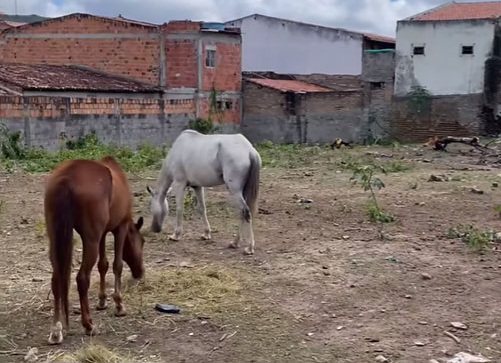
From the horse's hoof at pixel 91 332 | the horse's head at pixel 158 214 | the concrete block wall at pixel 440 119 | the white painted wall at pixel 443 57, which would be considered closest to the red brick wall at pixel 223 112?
the concrete block wall at pixel 440 119

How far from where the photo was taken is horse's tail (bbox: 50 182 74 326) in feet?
17.4

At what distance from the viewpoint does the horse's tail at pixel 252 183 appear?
8.56 metres

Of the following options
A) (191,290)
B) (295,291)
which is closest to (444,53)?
(295,291)

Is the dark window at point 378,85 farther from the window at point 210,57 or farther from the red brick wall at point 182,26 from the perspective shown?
the red brick wall at point 182,26

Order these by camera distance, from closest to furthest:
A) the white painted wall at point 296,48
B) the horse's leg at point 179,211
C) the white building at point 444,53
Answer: the horse's leg at point 179,211 → the white building at point 444,53 → the white painted wall at point 296,48

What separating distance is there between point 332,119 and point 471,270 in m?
21.8

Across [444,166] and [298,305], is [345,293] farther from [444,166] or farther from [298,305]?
[444,166]

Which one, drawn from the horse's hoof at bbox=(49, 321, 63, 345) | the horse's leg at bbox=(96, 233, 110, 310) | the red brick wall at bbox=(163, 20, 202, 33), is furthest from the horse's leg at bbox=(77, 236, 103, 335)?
the red brick wall at bbox=(163, 20, 202, 33)

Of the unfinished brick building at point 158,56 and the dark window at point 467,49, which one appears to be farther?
the dark window at point 467,49

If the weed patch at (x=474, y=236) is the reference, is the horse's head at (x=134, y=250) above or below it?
above

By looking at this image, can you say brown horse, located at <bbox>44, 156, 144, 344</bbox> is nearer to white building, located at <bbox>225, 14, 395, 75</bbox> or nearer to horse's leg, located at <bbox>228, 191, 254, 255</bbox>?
horse's leg, located at <bbox>228, 191, 254, 255</bbox>

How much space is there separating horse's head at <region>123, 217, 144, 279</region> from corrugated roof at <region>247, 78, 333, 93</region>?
22.3m

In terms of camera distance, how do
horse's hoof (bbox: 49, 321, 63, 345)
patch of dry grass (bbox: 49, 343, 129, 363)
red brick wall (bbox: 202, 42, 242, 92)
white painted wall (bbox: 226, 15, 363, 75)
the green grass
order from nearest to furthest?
patch of dry grass (bbox: 49, 343, 129, 363) < horse's hoof (bbox: 49, 321, 63, 345) < the green grass < red brick wall (bbox: 202, 42, 242, 92) < white painted wall (bbox: 226, 15, 363, 75)

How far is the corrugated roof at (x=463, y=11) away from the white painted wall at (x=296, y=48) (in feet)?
10.7
